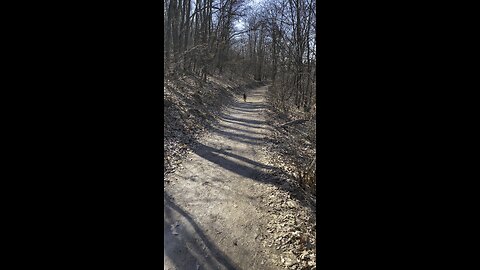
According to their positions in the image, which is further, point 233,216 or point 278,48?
point 278,48

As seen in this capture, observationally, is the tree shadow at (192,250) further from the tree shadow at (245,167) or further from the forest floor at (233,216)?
the tree shadow at (245,167)

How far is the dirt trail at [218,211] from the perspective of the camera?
369 cm

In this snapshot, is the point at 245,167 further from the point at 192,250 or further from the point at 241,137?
the point at 192,250

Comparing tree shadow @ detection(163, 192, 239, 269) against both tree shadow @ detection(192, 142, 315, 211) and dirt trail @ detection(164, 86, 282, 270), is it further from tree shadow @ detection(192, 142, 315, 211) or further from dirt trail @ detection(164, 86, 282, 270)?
tree shadow @ detection(192, 142, 315, 211)

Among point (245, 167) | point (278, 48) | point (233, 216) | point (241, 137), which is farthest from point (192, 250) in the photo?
point (278, 48)

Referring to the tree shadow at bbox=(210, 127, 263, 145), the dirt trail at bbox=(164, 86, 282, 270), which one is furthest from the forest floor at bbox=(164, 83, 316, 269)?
the tree shadow at bbox=(210, 127, 263, 145)

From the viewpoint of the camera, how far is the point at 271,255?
3.77m

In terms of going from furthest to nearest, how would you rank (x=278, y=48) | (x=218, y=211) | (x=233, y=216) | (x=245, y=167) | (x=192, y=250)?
1. (x=278, y=48)
2. (x=245, y=167)
3. (x=218, y=211)
4. (x=233, y=216)
5. (x=192, y=250)

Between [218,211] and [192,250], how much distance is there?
3.43ft

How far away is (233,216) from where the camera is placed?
182 inches
